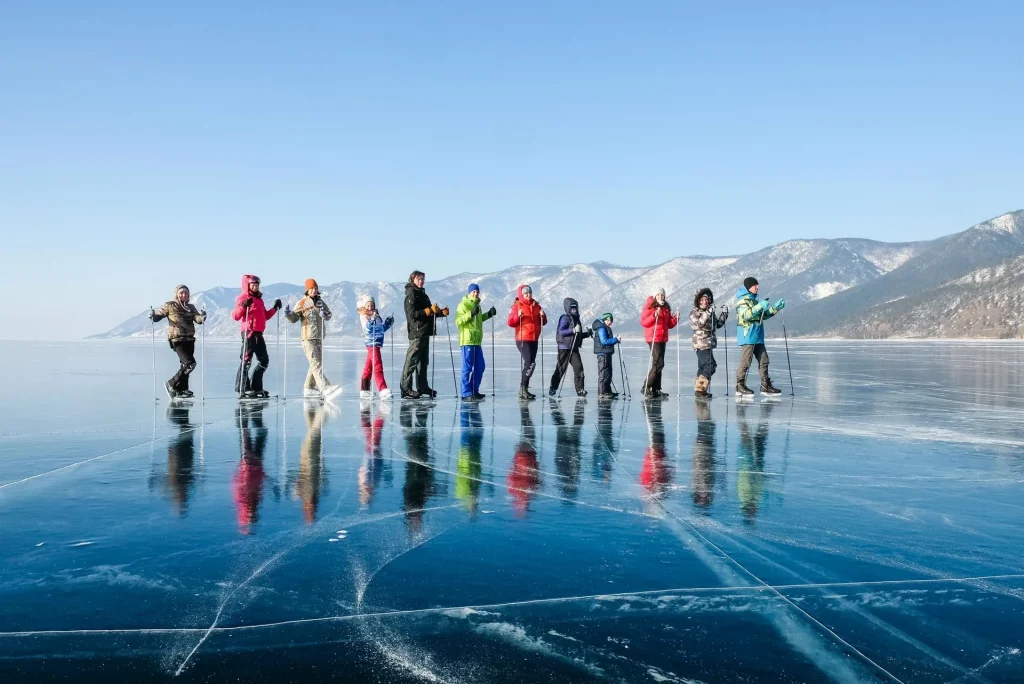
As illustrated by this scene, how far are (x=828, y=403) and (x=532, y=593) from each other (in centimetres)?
1203

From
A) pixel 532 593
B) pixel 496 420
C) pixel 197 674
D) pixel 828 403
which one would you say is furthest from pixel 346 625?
pixel 828 403

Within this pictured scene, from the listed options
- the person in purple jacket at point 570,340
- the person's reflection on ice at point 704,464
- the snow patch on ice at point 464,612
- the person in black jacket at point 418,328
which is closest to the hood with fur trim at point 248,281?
the person in black jacket at point 418,328

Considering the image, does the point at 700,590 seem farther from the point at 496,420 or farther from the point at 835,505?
the point at 496,420

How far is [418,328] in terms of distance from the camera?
565 inches

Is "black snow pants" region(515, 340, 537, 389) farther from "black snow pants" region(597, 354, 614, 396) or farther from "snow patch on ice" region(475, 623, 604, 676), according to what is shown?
"snow patch on ice" region(475, 623, 604, 676)

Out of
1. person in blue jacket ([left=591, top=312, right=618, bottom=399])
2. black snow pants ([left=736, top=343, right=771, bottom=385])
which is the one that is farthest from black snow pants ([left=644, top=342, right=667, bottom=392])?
black snow pants ([left=736, top=343, right=771, bottom=385])

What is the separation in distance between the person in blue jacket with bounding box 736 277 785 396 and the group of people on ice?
0.06 feet

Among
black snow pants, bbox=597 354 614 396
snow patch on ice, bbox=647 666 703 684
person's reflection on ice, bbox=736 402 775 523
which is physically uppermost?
black snow pants, bbox=597 354 614 396

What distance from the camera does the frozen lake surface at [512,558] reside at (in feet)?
11.2

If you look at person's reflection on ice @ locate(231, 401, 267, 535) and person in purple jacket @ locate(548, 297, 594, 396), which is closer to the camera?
person's reflection on ice @ locate(231, 401, 267, 535)

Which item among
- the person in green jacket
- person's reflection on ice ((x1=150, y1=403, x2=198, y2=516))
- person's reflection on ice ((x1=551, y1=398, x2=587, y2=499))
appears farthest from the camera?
the person in green jacket

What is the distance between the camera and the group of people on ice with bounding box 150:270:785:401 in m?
14.5

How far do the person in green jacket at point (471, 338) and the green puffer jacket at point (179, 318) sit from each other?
4596mm

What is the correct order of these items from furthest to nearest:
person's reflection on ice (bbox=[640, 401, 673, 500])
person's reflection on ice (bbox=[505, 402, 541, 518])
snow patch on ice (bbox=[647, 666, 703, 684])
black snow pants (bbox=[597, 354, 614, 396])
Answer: black snow pants (bbox=[597, 354, 614, 396]), person's reflection on ice (bbox=[640, 401, 673, 500]), person's reflection on ice (bbox=[505, 402, 541, 518]), snow patch on ice (bbox=[647, 666, 703, 684])
